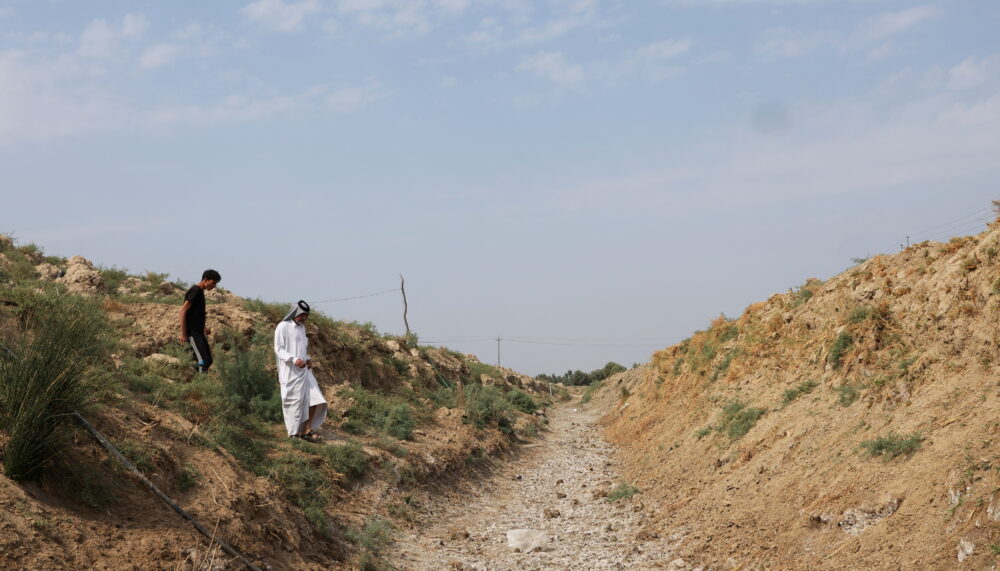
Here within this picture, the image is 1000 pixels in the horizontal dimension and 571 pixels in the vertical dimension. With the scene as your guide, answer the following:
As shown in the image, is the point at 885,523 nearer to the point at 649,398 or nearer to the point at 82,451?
the point at 82,451

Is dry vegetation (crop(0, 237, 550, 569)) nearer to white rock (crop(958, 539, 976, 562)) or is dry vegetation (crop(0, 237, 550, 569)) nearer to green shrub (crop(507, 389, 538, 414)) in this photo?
white rock (crop(958, 539, 976, 562))

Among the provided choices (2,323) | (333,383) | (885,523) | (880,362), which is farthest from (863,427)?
(2,323)

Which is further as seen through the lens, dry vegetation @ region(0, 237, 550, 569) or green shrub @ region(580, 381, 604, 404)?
green shrub @ region(580, 381, 604, 404)

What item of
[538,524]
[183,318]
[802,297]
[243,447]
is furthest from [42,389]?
[802,297]

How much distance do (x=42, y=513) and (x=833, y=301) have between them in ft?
39.4

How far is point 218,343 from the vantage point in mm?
11844

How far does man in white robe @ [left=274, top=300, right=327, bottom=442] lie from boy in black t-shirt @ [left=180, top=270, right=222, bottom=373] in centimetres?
121

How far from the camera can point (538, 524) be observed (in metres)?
10.0

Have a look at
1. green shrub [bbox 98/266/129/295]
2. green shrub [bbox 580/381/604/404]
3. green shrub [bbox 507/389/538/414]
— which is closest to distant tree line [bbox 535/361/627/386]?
green shrub [bbox 580/381/604/404]

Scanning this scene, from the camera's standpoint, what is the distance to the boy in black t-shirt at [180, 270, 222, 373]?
33.0 feet

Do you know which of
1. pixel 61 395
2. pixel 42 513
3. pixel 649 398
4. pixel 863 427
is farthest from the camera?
pixel 649 398

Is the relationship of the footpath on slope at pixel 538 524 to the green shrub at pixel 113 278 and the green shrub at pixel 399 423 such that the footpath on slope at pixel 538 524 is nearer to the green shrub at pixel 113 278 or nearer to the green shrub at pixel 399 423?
the green shrub at pixel 399 423

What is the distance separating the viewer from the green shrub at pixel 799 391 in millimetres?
10805

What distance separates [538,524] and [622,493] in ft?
6.14
